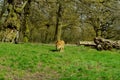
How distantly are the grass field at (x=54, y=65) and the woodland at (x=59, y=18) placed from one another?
5151mm

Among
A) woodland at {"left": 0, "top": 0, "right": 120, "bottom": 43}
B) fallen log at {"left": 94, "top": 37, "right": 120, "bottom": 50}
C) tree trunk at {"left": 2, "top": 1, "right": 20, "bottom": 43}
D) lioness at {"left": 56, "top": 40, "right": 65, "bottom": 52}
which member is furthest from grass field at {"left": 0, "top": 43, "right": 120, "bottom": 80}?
woodland at {"left": 0, "top": 0, "right": 120, "bottom": 43}

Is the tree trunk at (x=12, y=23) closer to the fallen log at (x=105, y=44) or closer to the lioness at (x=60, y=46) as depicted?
the lioness at (x=60, y=46)

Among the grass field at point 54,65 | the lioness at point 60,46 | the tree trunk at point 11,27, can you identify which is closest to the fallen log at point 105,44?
the grass field at point 54,65

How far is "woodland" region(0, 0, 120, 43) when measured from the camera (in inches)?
953

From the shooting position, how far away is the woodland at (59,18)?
24.2 meters

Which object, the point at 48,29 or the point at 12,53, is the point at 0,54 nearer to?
the point at 12,53

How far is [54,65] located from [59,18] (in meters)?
19.9

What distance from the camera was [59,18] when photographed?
35250 mm

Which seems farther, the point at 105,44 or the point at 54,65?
the point at 105,44

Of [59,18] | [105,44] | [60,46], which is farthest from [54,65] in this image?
[59,18]

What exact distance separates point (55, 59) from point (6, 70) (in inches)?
120

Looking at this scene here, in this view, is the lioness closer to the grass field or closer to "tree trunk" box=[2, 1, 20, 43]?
the grass field

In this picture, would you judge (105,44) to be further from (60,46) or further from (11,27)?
(11,27)


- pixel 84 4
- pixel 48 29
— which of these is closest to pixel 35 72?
pixel 84 4
